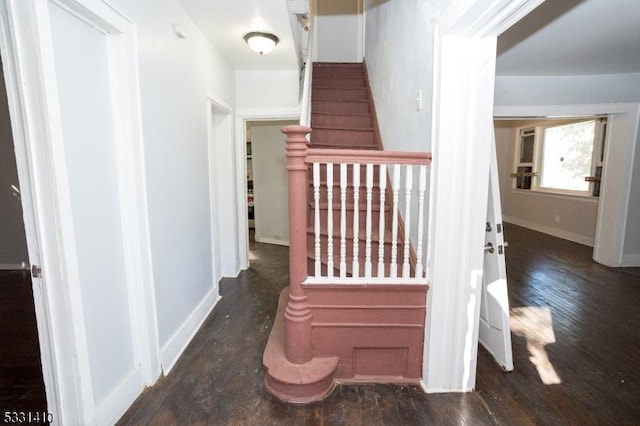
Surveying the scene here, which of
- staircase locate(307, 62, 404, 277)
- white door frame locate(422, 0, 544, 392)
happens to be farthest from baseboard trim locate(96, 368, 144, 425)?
white door frame locate(422, 0, 544, 392)

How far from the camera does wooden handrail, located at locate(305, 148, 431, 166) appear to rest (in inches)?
67.5

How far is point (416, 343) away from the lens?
1870 millimetres

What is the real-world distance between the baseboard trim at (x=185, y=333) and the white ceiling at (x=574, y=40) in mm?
3337

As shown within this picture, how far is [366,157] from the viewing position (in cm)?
173

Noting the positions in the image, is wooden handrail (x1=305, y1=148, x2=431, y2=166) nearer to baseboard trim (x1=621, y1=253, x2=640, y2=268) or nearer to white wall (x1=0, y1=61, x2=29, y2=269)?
white wall (x1=0, y1=61, x2=29, y2=269)

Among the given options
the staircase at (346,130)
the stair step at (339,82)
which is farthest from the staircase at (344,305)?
the stair step at (339,82)

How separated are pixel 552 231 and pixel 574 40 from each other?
13.6 ft

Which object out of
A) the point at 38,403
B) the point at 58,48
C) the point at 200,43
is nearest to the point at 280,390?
the point at 38,403

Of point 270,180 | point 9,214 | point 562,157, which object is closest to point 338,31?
point 270,180

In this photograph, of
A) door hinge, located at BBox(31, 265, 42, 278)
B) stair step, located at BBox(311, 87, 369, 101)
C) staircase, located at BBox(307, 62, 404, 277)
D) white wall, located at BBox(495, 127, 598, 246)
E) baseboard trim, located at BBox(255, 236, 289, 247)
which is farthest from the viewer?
baseboard trim, located at BBox(255, 236, 289, 247)

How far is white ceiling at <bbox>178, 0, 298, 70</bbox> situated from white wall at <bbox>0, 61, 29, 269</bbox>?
9.32ft

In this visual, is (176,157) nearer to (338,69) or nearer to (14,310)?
(14,310)

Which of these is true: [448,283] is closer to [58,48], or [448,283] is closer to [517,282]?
[58,48]

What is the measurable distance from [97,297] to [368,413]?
1462mm
